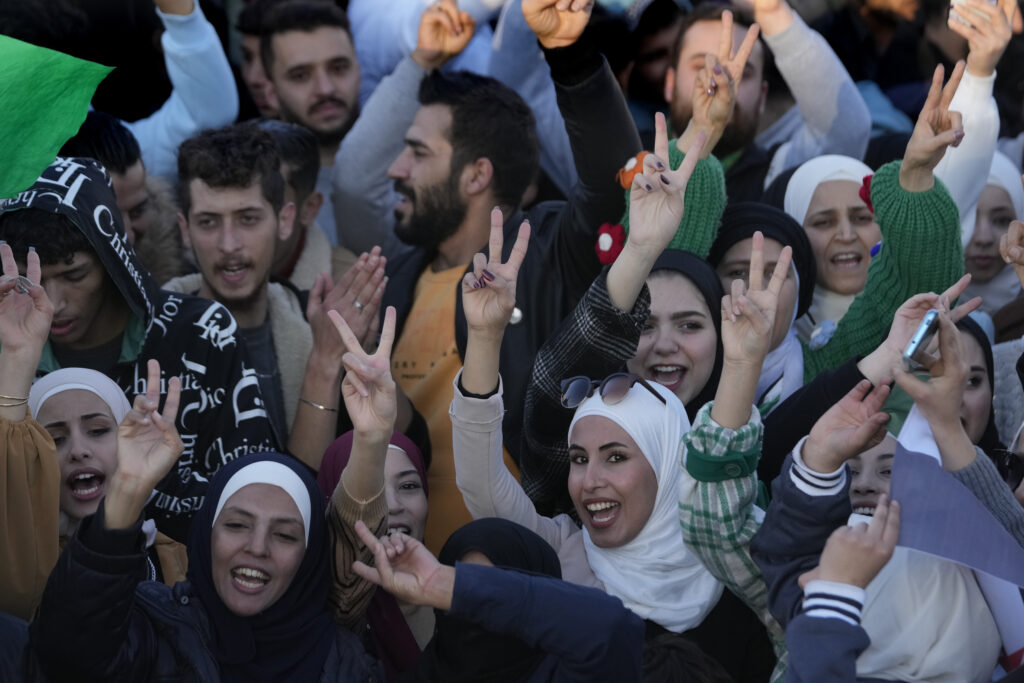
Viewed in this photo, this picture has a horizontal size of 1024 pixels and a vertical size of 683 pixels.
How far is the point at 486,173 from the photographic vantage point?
4727 millimetres

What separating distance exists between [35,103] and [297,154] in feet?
5.62

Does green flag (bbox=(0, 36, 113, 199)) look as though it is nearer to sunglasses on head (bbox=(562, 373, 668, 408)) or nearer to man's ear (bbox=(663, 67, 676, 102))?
sunglasses on head (bbox=(562, 373, 668, 408))

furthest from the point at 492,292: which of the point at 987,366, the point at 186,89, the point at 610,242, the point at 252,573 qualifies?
the point at 186,89

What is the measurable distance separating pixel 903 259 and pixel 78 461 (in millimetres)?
2109

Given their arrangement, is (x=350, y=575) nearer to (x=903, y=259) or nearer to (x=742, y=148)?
(x=903, y=259)

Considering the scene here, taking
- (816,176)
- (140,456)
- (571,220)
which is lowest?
(140,456)

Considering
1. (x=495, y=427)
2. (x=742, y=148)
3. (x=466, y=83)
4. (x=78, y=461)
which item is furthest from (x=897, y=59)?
(x=78, y=461)

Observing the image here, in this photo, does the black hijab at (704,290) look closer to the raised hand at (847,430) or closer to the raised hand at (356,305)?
the raised hand at (356,305)

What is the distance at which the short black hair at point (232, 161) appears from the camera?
15.2ft

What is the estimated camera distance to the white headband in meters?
3.46

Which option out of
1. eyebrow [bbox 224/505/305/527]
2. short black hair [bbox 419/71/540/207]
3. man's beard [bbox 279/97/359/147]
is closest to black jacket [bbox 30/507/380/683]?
eyebrow [bbox 224/505/305/527]

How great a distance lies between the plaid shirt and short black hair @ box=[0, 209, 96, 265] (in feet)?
5.51

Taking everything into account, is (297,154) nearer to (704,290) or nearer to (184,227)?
(184,227)

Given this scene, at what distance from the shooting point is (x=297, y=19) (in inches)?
217
